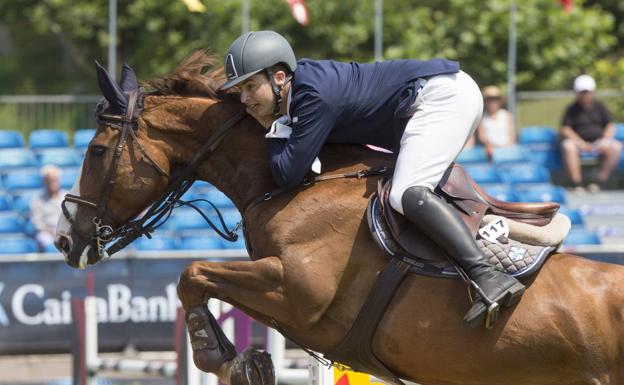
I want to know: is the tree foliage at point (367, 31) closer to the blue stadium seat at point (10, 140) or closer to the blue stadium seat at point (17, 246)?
the blue stadium seat at point (10, 140)

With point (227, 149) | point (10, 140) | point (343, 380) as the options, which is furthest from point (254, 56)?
point (10, 140)

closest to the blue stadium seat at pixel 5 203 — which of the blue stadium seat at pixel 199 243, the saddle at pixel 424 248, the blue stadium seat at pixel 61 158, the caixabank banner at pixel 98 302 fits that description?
the blue stadium seat at pixel 61 158

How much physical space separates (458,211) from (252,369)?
1192 millimetres

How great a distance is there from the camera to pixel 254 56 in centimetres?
500

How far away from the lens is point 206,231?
12.0 m

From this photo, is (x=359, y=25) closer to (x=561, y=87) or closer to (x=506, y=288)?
(x=561, y=87)

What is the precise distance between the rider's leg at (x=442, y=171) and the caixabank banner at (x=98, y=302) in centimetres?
556

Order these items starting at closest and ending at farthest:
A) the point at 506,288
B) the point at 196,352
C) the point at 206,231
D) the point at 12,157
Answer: the point at 506,288
the point at 196,352
the point at 206,231
the point at 12,157

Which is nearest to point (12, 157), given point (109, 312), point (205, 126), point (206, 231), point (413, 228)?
point (206, 231)

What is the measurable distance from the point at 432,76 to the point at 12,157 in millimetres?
9047

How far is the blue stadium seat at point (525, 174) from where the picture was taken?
41.5 feet

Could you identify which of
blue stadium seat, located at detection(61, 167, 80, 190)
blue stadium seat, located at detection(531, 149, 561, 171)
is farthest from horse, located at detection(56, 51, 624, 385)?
blue stadium seat, located at detection(531, 149, 561, 171)

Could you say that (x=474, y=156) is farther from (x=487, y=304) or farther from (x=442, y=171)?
(x=487, y=304)

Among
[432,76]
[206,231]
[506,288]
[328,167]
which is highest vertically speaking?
[432,76]
